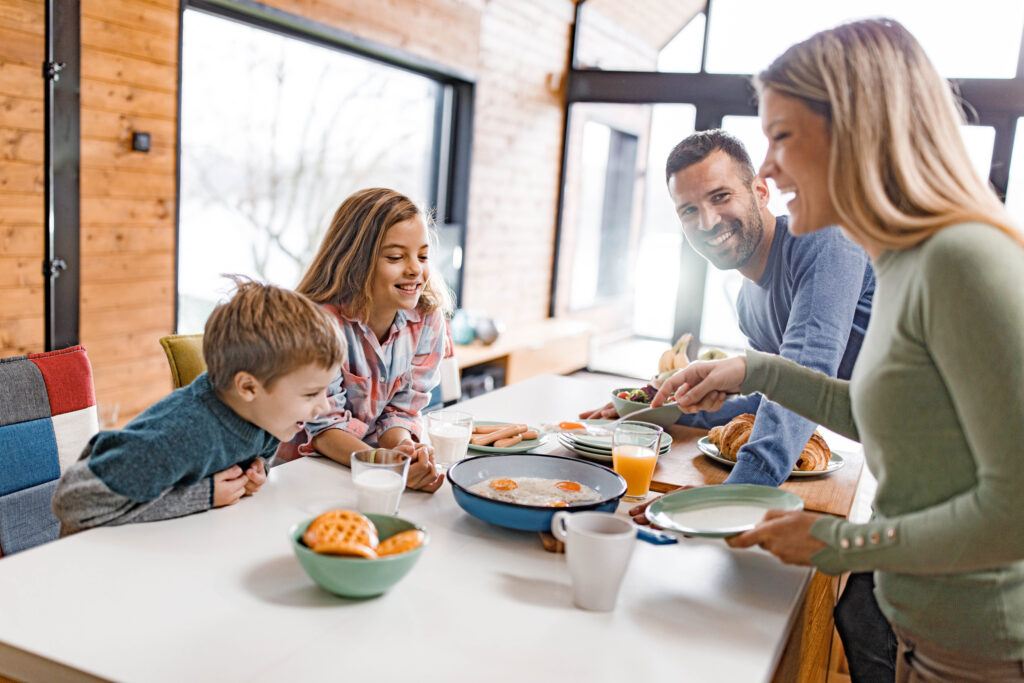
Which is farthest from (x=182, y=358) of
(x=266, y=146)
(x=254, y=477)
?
(x=266, y=146)

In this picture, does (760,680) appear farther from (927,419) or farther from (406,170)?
(406,170)

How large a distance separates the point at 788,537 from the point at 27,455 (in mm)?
1337

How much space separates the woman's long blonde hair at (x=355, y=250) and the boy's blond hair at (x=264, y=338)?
0.52 m

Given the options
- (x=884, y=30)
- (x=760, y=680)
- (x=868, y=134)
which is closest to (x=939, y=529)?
(x=760, y=680)

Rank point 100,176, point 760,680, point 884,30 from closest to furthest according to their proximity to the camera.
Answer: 1. point 760,680
2. point 884,30
3. point 100,176

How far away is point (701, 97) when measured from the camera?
580cm

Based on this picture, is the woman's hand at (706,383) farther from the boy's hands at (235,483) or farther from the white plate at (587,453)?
the boy's hands at (235,483)

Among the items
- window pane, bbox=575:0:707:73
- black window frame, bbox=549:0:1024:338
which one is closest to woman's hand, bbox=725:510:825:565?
black window frame, bbox=549:0:1024:338

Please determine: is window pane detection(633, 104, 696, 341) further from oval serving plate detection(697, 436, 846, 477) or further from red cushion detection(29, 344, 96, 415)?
red cushion detection(29, 344, 96, 415)

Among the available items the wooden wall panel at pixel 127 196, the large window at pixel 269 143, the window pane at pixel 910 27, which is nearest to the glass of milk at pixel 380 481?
the large window at pixel 269 143

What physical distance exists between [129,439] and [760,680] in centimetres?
96

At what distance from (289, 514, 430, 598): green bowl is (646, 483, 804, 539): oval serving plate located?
470mm

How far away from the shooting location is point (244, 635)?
0.98 metres

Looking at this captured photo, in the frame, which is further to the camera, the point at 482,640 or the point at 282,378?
the point at 282,378
